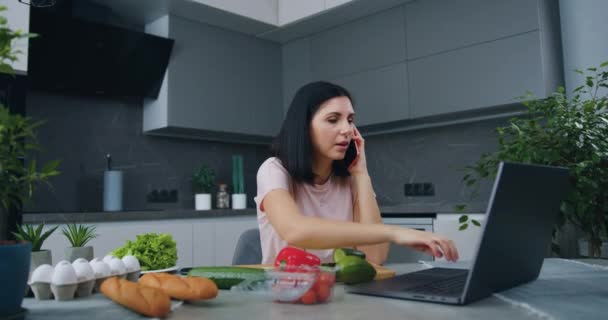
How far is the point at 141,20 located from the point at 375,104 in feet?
5.70

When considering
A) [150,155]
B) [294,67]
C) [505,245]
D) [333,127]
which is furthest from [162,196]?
[505,245]

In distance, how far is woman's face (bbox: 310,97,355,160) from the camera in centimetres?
153

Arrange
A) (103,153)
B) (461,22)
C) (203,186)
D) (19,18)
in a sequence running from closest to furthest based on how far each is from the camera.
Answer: (19,18) < (461,22) < (103,153) < (203,186)

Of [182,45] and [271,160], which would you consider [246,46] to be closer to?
[182,45]

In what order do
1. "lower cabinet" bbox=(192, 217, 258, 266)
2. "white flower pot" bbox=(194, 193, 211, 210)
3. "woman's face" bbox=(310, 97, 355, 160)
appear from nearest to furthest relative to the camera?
"woman's face" bbox=(310, 97, 355, 160)
"lower cabinet" bbox=(192, 217, 258, 266)
"white flower pot" bbox=(194, 193, 211, 210)

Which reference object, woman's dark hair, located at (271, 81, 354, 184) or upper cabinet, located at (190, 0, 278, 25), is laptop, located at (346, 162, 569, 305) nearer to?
woman's dark hair, located at (271, 81, 354, 184)

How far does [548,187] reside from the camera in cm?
86

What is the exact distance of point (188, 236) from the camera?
2818 millimetres

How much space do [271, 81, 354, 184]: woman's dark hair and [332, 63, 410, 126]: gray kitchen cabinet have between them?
1682 mm

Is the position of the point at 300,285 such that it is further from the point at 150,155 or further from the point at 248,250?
the point at 150,155

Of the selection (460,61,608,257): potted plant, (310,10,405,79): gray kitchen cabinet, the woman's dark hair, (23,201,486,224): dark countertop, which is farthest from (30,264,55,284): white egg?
(310,10,405,79): gray kitchen cabinet

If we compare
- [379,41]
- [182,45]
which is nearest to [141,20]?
[182,45]

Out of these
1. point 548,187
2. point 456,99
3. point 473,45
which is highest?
point 473,45

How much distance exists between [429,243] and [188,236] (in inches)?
84.5
